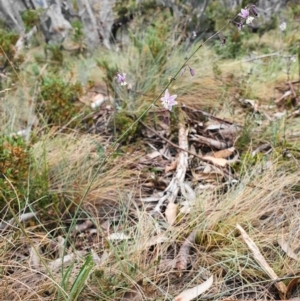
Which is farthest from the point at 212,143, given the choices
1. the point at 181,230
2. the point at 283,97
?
the point at 283,97

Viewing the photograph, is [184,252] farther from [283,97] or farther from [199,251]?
[283,97]

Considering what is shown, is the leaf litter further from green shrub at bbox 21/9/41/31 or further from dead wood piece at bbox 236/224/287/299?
green shrub at bbox 21/9/41/31

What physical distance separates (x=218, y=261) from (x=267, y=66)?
3.39 meters

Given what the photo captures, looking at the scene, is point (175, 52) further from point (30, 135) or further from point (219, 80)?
point (30, 135)

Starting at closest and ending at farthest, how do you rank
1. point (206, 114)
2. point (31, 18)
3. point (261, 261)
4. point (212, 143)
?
point (261, 261)
point (212, 143)
point (206, 114)
point (31, 18)

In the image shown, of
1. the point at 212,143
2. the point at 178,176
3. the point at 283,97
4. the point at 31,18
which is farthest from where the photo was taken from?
the point at 31,18

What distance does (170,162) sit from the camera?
265 centimetres

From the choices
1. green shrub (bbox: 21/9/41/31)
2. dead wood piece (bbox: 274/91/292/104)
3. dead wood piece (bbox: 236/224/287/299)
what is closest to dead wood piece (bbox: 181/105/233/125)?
dead wood piece (bbox: 274/91/292/104)

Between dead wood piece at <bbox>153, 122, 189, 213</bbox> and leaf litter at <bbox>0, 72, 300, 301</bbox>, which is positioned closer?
leaf litter at <bbox>0, 72, 300, 301</bbox>

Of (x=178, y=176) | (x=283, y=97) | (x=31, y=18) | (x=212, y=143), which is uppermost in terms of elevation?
(x=31, y=18)

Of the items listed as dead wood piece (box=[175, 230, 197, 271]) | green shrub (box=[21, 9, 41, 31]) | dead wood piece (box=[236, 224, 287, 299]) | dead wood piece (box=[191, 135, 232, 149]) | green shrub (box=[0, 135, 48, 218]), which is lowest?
dead wood piece (box=[191, 135, 232, 149])

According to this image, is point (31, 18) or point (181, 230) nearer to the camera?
point (181, 230)

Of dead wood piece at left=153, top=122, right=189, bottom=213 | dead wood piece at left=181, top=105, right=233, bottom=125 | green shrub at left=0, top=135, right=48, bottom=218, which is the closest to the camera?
green shrub at left=0, top=135, right=48, bottom=218

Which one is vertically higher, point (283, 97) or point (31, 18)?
point (31, 18)
